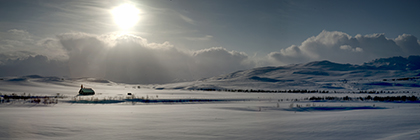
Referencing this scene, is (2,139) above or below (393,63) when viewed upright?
below

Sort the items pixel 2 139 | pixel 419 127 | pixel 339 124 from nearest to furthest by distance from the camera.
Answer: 1. pixel 2 139
2. pixel 419 127
3. pixel 339 124

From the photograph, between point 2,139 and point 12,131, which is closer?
point 2,139

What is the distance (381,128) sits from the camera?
8.04 meters

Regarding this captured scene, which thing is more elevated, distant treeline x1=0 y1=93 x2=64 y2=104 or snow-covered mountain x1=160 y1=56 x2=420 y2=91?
snow-covered mountain x1=160 y1=56 x2=420 y2=91

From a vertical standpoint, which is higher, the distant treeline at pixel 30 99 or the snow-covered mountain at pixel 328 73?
the snow-covered mountain at pixel 328 73

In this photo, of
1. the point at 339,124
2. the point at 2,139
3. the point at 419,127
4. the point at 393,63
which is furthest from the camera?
the point at 393,63

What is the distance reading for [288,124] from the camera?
30.0ft

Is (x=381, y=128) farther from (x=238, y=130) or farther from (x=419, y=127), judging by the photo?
(x=238, y=130)

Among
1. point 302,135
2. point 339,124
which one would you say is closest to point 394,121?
point 339,124

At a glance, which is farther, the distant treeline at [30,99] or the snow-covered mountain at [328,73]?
the snow-covered mountain at [328,73]

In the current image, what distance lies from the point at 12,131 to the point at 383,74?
339ft

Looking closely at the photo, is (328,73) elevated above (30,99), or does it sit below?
above

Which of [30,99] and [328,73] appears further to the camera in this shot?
[328,73]

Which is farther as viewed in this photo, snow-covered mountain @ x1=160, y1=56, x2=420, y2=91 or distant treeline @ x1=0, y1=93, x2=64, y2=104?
snow-covered mountain @ x1=160, y1=56, x2=420, y2=91
